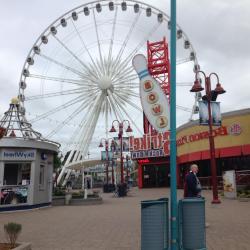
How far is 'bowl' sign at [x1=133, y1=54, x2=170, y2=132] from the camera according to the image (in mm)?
7965

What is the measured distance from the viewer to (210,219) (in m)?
13.5

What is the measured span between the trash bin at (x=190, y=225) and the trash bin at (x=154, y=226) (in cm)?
36

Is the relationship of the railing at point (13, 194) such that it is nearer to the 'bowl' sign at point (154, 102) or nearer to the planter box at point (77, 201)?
the planter box at point (77, 201)

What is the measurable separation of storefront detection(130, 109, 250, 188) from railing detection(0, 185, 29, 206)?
28.6 ft

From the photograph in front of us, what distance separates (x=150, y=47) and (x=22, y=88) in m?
18.4

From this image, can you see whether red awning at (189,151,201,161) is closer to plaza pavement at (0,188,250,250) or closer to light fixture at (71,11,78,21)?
light fixture at (71,11,78,21)

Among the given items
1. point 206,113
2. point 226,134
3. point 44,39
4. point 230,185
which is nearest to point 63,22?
point 44,39

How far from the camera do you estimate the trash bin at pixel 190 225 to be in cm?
692

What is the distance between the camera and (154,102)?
26.6ft

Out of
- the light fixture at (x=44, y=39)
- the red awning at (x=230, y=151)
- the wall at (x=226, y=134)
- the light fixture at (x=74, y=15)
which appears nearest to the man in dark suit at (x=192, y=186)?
the wall at (x=226, y=134)

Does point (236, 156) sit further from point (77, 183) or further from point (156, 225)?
point (77, 183)

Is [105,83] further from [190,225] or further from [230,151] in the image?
[190,225]

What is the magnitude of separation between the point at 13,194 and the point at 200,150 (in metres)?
21.6

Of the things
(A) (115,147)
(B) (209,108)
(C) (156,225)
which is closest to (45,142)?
(B) (209,108)
